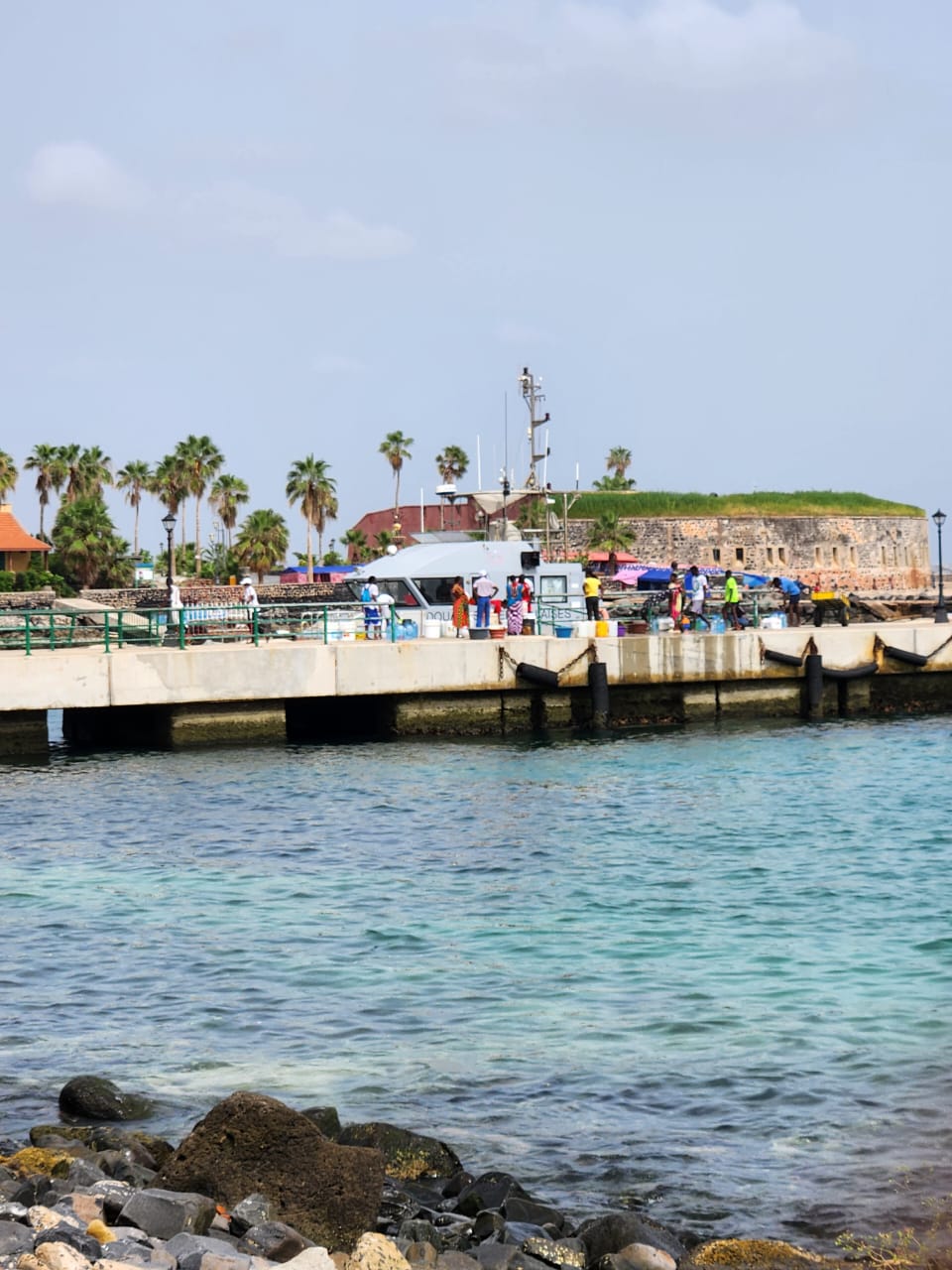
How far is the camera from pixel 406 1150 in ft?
30.2

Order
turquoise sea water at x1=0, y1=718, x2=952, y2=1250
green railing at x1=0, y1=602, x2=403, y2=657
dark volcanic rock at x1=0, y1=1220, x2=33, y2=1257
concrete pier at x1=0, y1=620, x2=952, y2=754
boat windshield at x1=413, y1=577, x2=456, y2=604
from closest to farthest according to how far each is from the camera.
A: dark volcanic rock at x1=0, y1=1220, x2=33, y2=1257, turquoise sea water at x1=0, y1=718, x2=952, y2=1250, concrete pier at x1=0, y1=620, x2=952, y2=754, green railing at x1=0, y1=602, x2=403, y2=657, boat windshield at x1=413, y1=577, x2=456, y2=604

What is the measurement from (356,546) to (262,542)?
414 inches

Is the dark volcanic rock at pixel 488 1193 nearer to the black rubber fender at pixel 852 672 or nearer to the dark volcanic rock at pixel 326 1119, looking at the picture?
the dark volcanic rock at pixel 326 1119

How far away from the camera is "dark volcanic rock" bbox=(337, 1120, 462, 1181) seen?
9117 millimetres

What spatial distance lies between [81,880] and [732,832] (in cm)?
813

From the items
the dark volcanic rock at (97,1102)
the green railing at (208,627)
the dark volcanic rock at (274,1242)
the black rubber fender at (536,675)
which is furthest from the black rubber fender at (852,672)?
the dark volcanic rock at (274,1242)

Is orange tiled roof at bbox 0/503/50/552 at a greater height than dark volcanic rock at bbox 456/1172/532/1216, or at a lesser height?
greater

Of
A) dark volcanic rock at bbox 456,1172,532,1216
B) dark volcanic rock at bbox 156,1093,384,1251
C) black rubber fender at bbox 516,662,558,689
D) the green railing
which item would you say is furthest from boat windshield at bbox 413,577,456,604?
dark volcanic rock at bbox 156,1093,384,1251

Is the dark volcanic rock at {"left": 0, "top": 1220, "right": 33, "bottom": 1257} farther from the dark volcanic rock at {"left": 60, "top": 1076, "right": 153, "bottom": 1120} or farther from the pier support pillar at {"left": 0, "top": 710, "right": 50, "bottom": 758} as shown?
the pier support pillar at {"left": 0, "top": 710, "right": 50, "bottom": 758}

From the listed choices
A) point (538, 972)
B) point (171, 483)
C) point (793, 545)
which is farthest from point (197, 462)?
point (538, 972)

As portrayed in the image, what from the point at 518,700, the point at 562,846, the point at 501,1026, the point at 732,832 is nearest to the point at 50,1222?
the point at 501,1026

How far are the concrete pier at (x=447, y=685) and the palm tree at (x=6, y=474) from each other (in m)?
62.5

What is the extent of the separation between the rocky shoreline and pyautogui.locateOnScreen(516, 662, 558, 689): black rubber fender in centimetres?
2026

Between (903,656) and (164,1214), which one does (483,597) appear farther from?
(164,1214)
